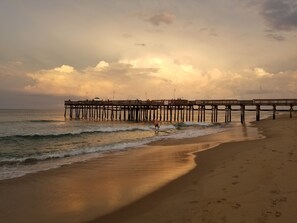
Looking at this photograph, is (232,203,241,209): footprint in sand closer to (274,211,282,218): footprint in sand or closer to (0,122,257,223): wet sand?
(274,211,282,218): footprint in sand

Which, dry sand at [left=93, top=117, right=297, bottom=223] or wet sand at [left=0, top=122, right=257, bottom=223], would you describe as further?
wet sand at [left=0, top=122, right=257, bottom=223]

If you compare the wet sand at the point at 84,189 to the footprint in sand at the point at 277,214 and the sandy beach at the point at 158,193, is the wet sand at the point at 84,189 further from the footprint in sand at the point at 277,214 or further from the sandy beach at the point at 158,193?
the footprint in sand at the point at 277,214

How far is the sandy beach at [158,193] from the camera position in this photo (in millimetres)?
6156

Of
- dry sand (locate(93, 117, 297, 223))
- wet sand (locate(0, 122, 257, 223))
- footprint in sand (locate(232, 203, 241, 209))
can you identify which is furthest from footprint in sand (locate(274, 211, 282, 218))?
wet sand (locate(0, 122, 257, 223))

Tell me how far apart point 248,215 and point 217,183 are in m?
2.70

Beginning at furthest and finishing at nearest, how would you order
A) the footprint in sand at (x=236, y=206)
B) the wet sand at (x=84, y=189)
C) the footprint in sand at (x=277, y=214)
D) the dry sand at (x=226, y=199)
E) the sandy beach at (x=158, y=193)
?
the wet sand at (x=84, y=189), the footprint in sand at (x=236, y=206), the sandy beach at (x=158, y=193), the dry sand at (x=226, y=199), the footprint in sand at (x=277, y=214)

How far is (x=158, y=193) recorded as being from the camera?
8070 millimetres

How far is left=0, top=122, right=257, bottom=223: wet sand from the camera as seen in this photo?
260 inches

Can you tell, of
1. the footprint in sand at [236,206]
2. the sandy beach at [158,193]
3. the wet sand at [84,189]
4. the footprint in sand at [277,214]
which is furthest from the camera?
the wet sand at [84,189]

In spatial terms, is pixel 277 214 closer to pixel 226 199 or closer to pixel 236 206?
pixel 236 206

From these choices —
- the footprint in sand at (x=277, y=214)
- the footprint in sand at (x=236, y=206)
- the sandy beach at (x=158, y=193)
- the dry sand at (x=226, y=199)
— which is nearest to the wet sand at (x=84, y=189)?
the sandy beach at (x=158, y=193)

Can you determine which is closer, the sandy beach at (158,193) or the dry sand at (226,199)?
the dry sand at (226,199)

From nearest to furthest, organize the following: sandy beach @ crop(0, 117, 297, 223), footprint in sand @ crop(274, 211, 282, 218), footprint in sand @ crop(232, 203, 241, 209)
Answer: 1. footprint in sand @ crop(274, 211, 282, 218)
2. sandy beach @ crop(0, 117, 297, 223)
3. footprint in sand @ crop(232, 203, 241, 209)

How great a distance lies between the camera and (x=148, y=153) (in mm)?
16438
